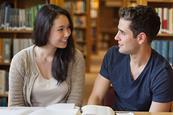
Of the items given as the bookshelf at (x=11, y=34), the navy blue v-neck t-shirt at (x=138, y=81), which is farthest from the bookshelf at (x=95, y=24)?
the navy blue v-neck t-shirt at (x=138, y=81)

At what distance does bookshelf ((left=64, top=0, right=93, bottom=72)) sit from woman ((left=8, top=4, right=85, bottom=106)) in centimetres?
421

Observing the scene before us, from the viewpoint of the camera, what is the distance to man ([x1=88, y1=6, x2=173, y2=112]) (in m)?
1.92

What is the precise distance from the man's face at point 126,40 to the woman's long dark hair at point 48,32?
388mm

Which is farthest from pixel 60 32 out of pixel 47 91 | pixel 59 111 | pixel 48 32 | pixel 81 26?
pixel 81 26

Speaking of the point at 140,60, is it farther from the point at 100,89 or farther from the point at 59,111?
the point at 59,111

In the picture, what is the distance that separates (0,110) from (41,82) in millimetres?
579

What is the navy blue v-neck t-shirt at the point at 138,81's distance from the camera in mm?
1912

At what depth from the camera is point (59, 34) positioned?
2.21 meters

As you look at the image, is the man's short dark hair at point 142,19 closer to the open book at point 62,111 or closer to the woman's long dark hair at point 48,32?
the woman's long dark hair at point 48,32

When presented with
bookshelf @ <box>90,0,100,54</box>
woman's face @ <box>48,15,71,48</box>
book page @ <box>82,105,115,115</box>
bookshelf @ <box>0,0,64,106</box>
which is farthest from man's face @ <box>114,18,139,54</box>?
bookshelf @ <box>90,0,100,54</box>

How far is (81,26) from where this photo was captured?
6.82m

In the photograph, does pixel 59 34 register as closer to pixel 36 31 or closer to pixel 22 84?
pixel 36 31

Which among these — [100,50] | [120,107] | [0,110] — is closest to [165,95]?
[120,107]

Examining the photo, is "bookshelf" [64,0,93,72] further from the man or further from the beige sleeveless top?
the man
